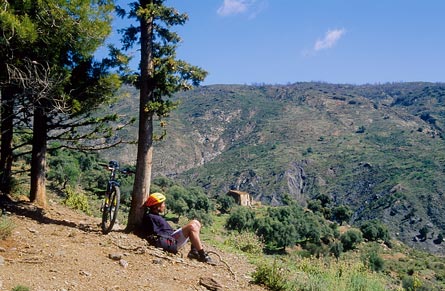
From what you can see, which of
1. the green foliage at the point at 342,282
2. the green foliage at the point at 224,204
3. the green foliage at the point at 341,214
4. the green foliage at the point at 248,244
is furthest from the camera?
the green foliage at the point at 341,214

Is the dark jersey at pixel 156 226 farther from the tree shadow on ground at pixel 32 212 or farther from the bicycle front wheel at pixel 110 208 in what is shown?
the tree shadow on ground at pixel 32 212

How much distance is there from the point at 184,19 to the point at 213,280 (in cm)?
540

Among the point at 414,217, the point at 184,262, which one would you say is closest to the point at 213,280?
the point at 184,262

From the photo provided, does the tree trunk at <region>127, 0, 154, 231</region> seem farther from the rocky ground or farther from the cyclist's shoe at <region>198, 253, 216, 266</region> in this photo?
the cyclist's shoe at <region>198, 253, 216, 266</region>

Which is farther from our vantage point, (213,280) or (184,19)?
(184,19)

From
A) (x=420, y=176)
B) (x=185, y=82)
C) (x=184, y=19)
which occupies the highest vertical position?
(x=184, y=19)

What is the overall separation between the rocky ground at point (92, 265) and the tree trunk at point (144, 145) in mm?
537

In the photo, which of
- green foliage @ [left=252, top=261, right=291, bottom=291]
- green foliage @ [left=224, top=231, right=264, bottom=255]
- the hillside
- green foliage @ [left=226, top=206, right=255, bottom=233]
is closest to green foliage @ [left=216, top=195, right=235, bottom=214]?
green foliage @ [left=226, top=206, right=255, bottom=233]

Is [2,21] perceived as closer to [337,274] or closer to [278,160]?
[337,274]

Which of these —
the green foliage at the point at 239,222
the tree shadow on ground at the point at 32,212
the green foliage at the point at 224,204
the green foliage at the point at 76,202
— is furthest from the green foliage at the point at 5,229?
the green foliage at the point at 224,204

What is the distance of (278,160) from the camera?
5108 inches

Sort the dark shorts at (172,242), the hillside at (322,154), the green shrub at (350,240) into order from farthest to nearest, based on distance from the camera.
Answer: the hillside at (322,154) < the green shrub at (350,240) < the dark shorts at (172,242)

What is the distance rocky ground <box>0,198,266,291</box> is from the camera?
185 inches

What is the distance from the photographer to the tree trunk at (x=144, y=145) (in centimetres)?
786
